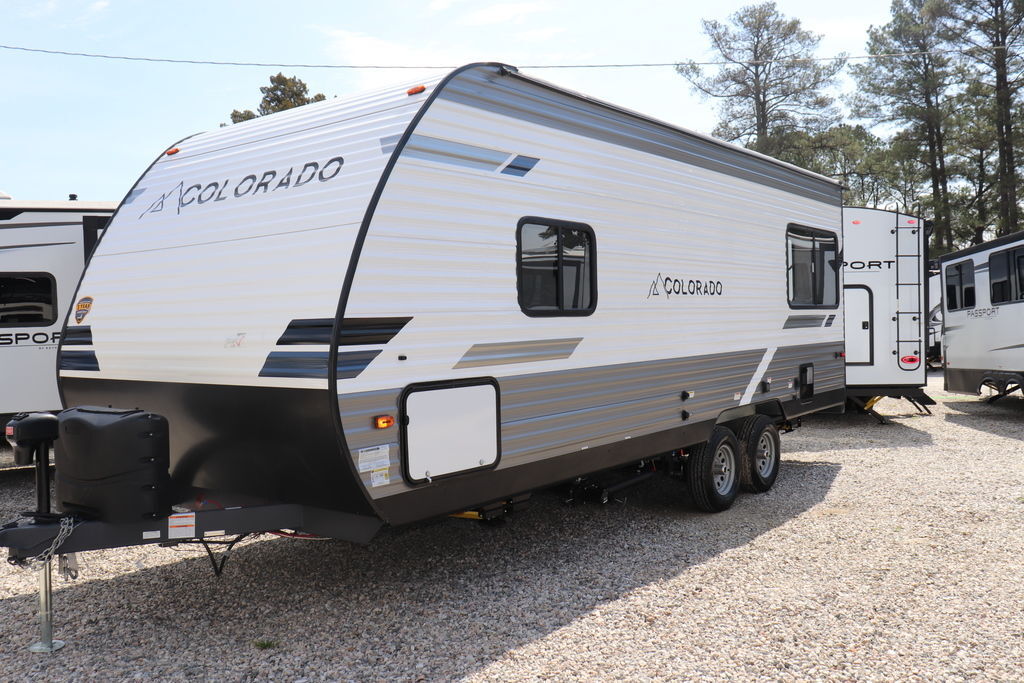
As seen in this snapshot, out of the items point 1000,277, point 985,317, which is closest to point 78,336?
point 1000,277

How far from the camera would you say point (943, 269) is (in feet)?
47.6

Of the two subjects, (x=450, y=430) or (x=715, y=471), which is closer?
(x=450, y=430)

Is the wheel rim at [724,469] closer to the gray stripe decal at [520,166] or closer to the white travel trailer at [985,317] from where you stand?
the gray stripe decal at [520,166]

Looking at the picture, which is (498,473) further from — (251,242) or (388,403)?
(251,242)

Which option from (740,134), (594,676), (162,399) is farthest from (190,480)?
(740,134)

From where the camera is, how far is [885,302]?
11219mm

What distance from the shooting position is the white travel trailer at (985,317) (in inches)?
466

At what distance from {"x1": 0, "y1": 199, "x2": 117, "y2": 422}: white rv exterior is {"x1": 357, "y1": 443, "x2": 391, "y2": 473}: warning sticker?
544 centimetres

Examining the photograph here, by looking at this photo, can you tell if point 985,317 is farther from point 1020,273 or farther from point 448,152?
point 448,152

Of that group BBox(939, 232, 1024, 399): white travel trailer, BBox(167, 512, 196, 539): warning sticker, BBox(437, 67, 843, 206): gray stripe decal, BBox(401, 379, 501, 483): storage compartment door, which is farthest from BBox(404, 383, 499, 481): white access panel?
BBox(939, 232, 1024, 399): white travel trailer

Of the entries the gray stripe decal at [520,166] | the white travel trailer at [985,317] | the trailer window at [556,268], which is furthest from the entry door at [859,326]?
the gray stripe decal at [520,166]

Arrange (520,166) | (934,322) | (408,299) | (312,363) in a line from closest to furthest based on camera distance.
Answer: (312,363), (408,299), (520,166), (934,322)

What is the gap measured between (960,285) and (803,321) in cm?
761

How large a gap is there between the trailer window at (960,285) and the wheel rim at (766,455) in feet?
25.1
